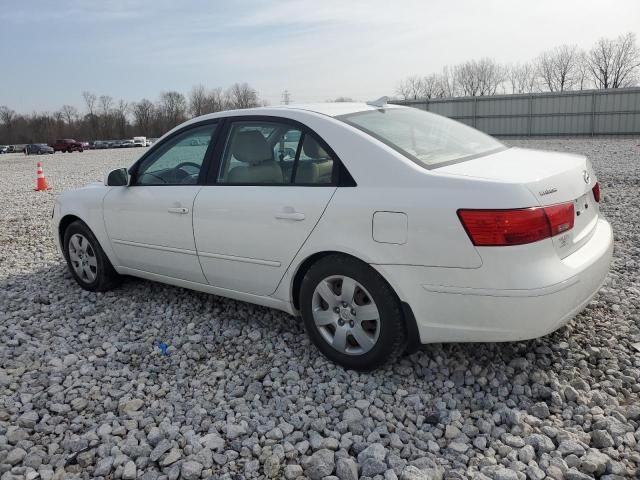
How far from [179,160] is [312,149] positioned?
135 cm

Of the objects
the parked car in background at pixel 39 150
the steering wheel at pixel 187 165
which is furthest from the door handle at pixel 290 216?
the parked car in background at pixel 39 150

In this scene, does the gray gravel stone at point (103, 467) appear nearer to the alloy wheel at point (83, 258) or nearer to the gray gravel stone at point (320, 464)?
the gray gravel stone at point (320, 464)

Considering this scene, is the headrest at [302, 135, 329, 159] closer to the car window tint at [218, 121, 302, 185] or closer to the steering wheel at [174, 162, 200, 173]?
the car window tint at [218, 121, 302, 185]

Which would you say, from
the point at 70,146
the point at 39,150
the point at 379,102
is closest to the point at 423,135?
the point at 379,102

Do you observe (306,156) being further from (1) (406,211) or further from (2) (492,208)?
(2) (492,208)

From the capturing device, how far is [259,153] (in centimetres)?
364

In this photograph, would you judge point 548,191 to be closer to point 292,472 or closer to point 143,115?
point 292,472

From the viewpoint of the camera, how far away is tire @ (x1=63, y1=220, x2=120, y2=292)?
4.77m

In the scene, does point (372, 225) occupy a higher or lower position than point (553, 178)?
lower

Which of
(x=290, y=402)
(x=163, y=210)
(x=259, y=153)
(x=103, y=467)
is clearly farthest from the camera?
(x=163, y=210)

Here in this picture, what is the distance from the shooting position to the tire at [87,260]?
15.7ft

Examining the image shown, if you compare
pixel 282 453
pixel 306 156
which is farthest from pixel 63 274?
pixel 282 453

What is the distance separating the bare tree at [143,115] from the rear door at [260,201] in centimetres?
9248

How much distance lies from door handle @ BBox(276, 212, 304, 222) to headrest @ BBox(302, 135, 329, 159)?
375 mm
